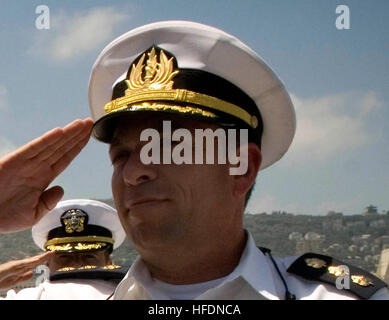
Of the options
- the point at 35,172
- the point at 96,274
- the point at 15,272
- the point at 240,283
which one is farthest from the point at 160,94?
the point at 15,272

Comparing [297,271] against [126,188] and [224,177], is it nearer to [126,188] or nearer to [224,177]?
[224,177]

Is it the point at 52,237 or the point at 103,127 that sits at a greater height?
the point at 103,127

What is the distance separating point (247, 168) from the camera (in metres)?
2.31

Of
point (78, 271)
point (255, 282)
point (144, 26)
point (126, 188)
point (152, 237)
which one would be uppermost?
point (144, 26)

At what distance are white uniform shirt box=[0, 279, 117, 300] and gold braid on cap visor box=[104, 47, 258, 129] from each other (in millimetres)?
833

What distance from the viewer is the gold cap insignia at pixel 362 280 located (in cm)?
221

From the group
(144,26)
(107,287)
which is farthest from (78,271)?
(144,26)

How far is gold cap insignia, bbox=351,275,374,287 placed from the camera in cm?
221

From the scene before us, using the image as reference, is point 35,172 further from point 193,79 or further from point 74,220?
point 74,220

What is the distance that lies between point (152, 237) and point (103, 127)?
1.78 ft

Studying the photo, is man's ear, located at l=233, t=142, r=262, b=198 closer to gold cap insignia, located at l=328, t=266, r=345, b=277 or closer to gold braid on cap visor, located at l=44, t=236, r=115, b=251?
gold cap insignia, located at l=328, t=266, r=345, b=277
